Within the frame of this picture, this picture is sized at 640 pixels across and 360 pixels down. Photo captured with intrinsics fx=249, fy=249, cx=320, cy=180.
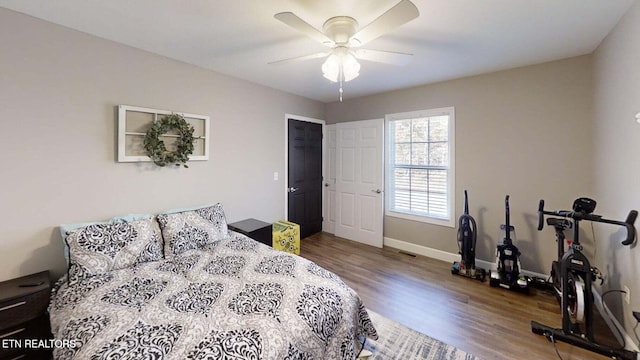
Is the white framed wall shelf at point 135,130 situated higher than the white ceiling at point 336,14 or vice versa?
the white ceiling at point 336,14

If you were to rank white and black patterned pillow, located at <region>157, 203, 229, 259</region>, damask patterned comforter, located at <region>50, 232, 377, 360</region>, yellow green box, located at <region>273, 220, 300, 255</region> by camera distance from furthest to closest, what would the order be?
yellow green box, located at <region>273, 220, 300, 255</region>
white and black patterned pillow, located at <region>157, 203, 229, 259</region>
damask patterned comforter, located at <region>50, 232, 377, 360</region>

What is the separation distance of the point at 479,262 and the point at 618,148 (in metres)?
1.87

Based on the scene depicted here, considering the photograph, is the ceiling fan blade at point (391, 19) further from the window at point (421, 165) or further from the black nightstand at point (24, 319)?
the black nightstand at point (24, 319)

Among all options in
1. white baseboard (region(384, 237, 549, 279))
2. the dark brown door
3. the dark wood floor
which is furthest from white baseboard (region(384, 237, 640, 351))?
the dark brown door

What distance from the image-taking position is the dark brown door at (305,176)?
419 cm

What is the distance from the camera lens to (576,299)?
195 cm

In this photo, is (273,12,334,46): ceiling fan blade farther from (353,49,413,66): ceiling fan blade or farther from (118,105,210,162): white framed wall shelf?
(118,105,210,162): white framed wall shelf

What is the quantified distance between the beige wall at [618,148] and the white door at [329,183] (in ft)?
10.8

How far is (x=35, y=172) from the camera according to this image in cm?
195

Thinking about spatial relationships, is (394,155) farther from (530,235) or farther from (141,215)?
(141,215)

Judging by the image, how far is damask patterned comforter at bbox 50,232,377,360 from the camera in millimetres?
1186

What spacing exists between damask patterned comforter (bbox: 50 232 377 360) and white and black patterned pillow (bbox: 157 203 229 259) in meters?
0.23

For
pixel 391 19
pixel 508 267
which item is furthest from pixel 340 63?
pixel 508 267

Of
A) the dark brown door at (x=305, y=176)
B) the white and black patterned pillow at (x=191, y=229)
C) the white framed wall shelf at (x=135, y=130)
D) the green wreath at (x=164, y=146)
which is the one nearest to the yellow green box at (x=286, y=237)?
the dark brown door at (x=305, y=176)
